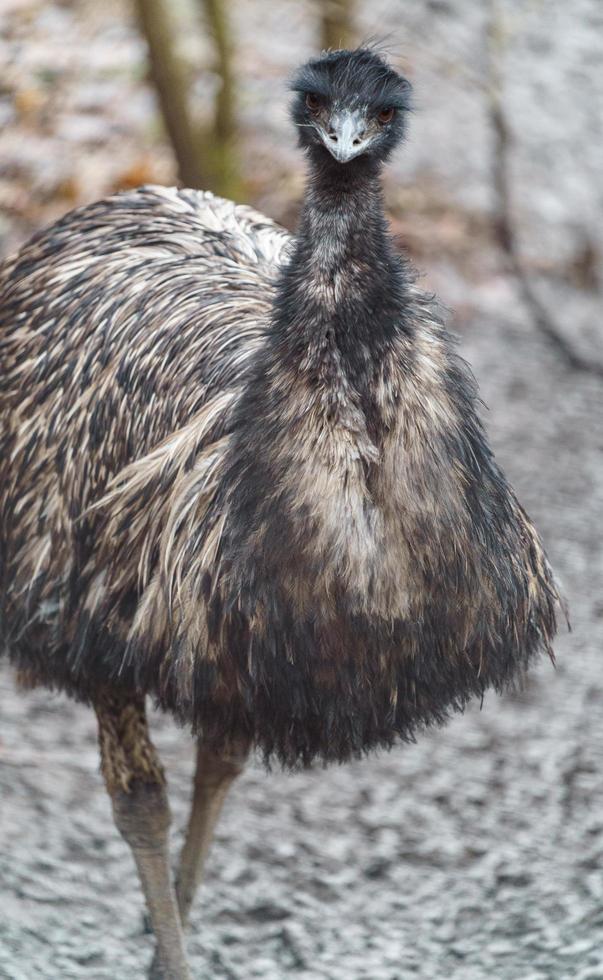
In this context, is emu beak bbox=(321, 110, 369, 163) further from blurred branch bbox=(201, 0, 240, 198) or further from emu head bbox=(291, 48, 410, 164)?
blurred branch bbox=(201, 0, 240, 198)

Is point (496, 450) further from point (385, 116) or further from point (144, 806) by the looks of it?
point (385, 116)

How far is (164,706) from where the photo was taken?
343 centimetres

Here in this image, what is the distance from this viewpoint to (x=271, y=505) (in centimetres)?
300

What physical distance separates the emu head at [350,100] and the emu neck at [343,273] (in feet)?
0.18

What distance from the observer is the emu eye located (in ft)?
10.2

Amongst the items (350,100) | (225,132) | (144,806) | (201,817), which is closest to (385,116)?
(350,100)

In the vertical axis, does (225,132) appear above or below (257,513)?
above

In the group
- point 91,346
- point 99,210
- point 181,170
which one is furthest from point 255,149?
point 91,346

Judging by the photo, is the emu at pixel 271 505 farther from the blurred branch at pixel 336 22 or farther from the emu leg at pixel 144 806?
the blurred branch at pixel 336 22

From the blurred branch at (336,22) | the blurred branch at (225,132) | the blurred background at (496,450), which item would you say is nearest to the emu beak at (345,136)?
the blurred background at (496,450)

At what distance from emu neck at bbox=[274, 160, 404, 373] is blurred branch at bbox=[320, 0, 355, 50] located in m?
3.90

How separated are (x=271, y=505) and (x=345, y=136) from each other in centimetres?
70

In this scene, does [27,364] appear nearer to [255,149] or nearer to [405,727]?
[405,727]

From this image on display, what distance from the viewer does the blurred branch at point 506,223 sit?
7.41 metres
